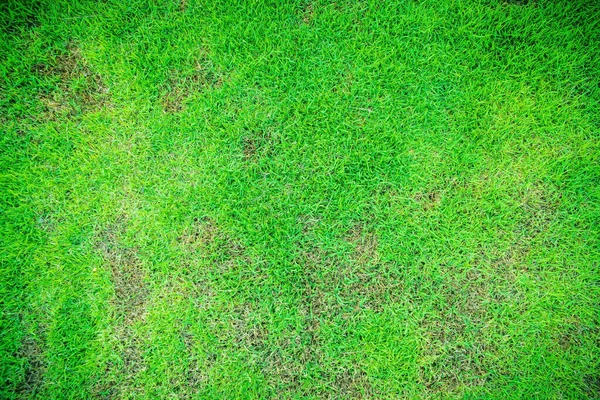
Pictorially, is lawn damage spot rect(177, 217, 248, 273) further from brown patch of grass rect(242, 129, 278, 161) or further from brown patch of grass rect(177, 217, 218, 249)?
brown patch of grass rect(242, 129, 278, 161)

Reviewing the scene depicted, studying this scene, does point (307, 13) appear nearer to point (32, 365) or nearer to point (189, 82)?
point (189, 82)

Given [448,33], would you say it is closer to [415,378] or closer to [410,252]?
[410,252]

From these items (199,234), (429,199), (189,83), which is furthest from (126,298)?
(429,199)

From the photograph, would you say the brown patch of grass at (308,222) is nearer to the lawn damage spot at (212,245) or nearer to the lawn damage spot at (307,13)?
the lawn damage spot at (212,245)

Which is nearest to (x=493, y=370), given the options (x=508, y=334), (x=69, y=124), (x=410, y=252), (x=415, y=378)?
(x=508, y=334)

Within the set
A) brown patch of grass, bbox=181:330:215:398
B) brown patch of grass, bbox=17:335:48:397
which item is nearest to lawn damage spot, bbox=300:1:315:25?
brown patch of grass, bbox=181:330:215:398

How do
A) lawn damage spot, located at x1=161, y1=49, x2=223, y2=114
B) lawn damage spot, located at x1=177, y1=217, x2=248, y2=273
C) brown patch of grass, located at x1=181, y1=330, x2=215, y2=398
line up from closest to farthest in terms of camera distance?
brown patch of grass, located at x1=181, y1=330, x2=215, y2=398, lawn damage spot, located at x1=177, y1=217, x2=248, y2=273, lawn damage spot, located at x1=161, y1=49, x2=223, y2=114

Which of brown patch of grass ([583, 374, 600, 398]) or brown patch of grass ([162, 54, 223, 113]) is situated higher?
brown patch of grass ([162, 54, 223, 113])
